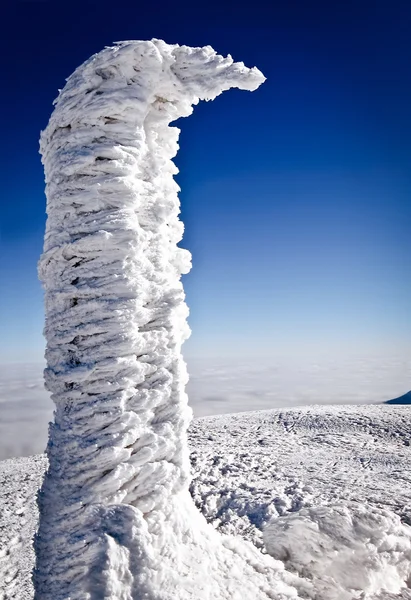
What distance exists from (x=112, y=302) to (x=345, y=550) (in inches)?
142

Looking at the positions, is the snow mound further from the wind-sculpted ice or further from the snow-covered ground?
the wind-sculpted ice

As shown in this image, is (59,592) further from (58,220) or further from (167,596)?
(58,220)

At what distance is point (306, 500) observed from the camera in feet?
19.5

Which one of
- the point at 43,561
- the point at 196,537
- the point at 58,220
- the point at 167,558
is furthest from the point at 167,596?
the point at 58,220

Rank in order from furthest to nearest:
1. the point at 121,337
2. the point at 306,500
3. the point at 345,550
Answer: the point at 306,500 → the point at 345,550 → the point at 121,337

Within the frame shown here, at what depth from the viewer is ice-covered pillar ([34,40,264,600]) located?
3590 millimetres

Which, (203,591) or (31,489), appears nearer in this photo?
(203,591)

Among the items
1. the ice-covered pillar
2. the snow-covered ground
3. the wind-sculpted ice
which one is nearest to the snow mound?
the snow-covered ground

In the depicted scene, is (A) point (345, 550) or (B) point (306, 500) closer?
(A) point (345, 550)

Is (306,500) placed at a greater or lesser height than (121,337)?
lesser

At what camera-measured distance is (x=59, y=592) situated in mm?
3457

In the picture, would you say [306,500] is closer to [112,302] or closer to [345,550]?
[345,550]

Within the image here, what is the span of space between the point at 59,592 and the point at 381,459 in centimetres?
715

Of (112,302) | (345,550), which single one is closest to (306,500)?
(345,550)
